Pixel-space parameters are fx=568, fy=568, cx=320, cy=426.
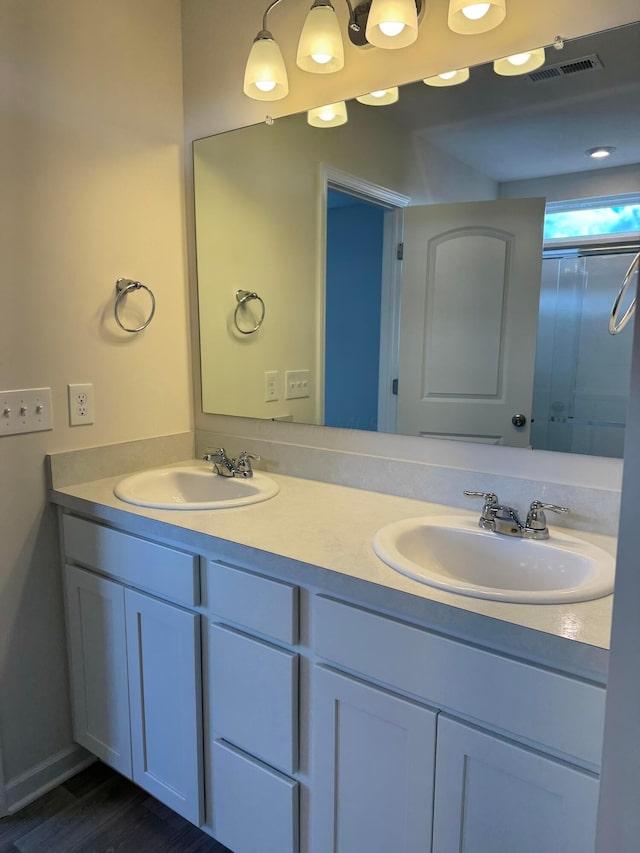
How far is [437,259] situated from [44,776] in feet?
6.16

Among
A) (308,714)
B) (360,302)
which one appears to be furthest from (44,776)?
(360,302)

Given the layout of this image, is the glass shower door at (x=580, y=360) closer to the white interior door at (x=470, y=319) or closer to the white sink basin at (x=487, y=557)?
the white interior door at (x=470, y=319)

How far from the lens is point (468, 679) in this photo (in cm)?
96

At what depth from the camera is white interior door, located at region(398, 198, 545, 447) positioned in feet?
4.47

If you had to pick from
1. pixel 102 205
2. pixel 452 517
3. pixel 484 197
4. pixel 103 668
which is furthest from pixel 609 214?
pixel 103 668

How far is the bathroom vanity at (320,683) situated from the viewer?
2.96 feet

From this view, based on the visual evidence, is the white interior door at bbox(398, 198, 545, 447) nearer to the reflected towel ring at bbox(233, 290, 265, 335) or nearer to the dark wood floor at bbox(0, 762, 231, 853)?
the reflected towel ring at bbox(233, 290, 265, 335)

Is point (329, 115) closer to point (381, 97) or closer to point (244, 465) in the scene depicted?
point (381, 97)

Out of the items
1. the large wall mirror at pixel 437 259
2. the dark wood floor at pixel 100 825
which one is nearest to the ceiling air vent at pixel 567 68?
the large wall mirror at pixel 437 259

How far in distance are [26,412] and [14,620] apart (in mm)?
594

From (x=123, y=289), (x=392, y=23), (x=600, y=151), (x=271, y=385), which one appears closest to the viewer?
(x=600, y=151)

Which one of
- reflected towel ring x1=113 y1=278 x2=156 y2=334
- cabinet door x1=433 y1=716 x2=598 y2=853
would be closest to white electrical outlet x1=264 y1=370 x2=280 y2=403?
reflected towel ring x1=113 y1=278 x2=156 y2=334

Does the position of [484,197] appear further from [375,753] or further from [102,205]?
[375,753]

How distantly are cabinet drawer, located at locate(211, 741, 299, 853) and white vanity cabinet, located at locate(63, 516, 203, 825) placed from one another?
0.07 metres
